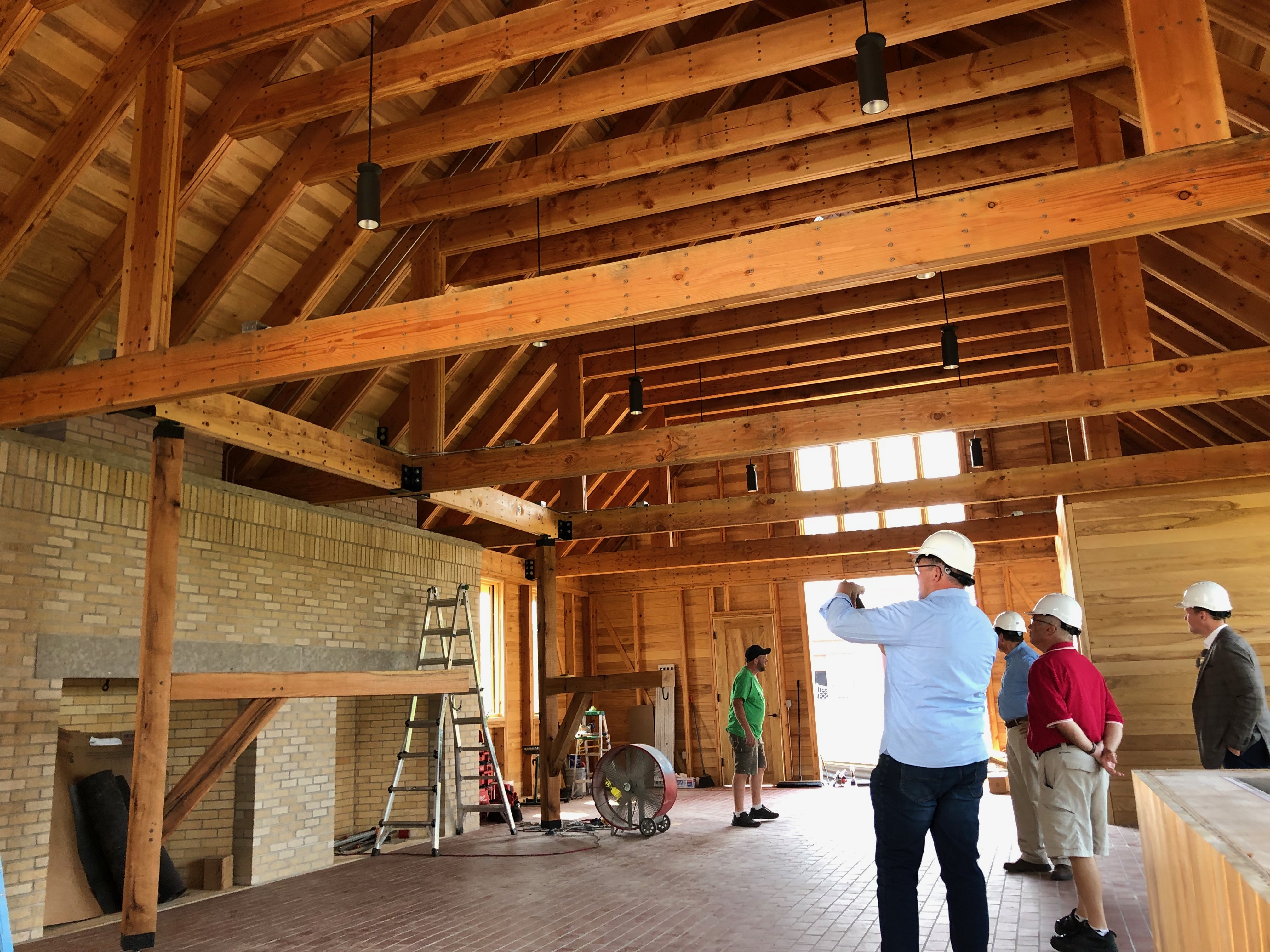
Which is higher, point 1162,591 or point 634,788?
point 1162,591

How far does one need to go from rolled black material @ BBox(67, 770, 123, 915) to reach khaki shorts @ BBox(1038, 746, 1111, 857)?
22.8 feet

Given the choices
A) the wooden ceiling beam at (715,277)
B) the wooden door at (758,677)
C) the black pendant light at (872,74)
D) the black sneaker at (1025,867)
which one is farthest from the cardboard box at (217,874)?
the wooden door at (758,677)

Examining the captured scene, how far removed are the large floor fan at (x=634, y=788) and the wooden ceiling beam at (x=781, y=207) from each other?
5.46 metres

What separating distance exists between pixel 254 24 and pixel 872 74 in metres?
3.97

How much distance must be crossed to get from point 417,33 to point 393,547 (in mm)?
5927

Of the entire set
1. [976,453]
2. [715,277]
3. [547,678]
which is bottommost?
[547,678]

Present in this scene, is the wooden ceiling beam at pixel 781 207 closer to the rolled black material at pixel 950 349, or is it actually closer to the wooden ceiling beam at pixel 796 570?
the rolled black material at pixel 950 349

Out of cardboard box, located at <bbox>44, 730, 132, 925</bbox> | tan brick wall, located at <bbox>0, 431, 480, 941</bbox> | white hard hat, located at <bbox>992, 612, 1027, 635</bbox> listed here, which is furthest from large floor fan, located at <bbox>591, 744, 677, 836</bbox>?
cardboard box, located at <bbox>44, 730, 132, 925</bbox>

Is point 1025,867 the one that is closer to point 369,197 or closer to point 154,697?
point 154,697

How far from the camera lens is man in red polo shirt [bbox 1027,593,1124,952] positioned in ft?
15.3

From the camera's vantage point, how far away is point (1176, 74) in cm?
438

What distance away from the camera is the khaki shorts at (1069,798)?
4664 millimetres

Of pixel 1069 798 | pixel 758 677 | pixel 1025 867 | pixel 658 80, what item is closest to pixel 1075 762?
pixel 1069 798

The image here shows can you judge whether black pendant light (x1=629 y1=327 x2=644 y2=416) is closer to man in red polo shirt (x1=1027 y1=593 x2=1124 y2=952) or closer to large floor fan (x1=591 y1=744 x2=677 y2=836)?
large floor fan (x1=591 y1=744 x2=677 y2=836)
